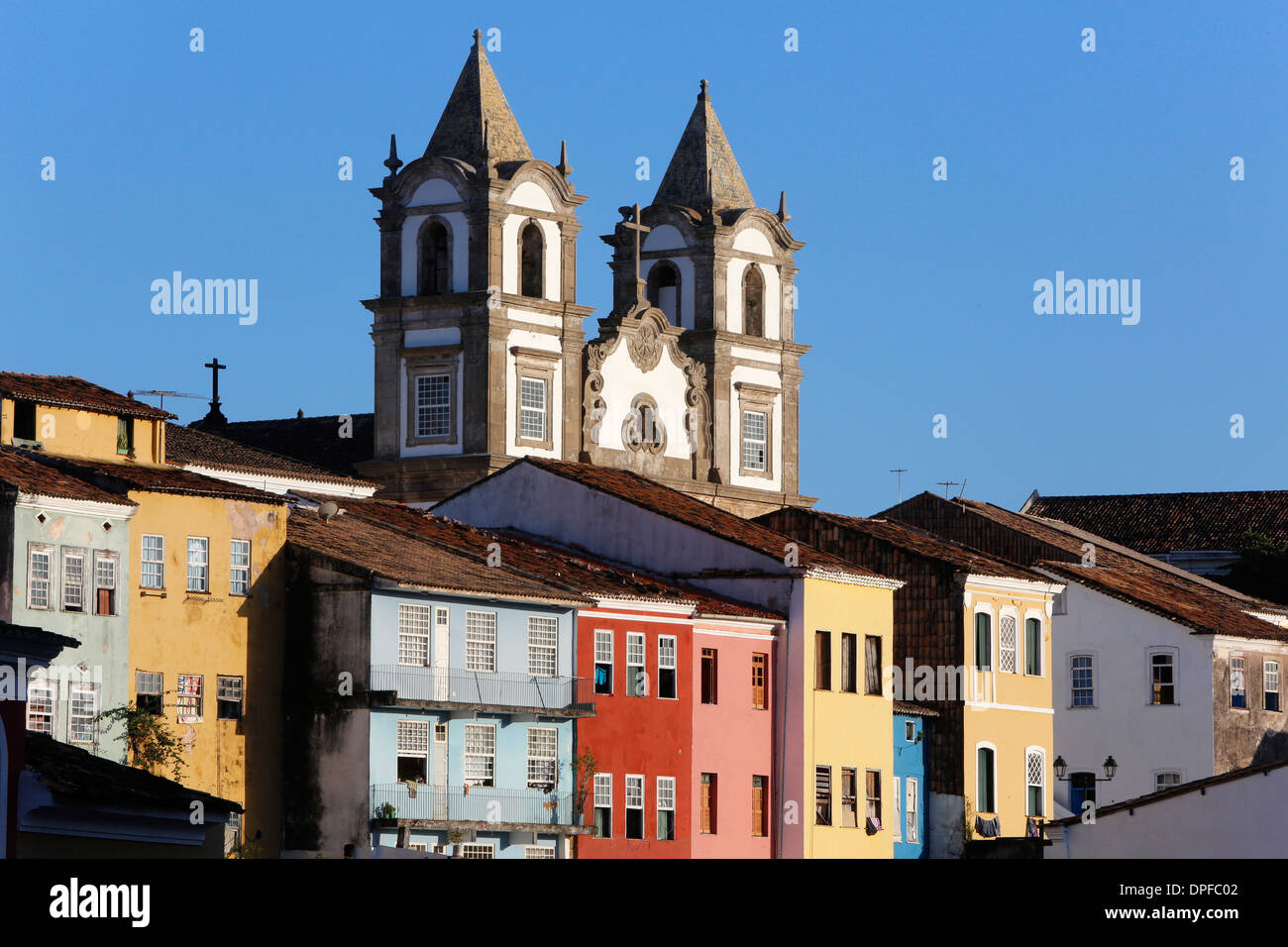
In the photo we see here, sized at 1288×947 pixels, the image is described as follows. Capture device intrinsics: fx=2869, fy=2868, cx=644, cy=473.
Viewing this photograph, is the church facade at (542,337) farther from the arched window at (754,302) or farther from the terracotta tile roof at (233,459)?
the terracotta tile roof at (233,459)

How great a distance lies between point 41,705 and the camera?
162 ft

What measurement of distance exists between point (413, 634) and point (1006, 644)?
70.0 ft

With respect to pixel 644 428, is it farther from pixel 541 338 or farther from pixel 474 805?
pixel 474 805

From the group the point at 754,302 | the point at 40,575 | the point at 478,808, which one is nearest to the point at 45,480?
the point at 40,575

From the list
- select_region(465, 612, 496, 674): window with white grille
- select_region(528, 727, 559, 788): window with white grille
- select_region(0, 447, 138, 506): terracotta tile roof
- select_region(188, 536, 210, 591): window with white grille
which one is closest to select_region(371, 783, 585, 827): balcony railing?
select_region(528, 727, 559, 788): window with white grille

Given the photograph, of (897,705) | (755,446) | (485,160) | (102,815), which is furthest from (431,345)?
(102,815)

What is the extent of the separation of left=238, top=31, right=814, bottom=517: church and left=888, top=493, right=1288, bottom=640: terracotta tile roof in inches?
525

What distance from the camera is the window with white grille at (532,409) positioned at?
92.0 meters

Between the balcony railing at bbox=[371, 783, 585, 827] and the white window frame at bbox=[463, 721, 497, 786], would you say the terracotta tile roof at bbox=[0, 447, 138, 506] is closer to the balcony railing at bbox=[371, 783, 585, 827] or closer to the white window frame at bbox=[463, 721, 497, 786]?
the balcony railing at bbox=[371, 783, 585, 827]

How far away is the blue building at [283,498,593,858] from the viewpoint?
53656 millimetres

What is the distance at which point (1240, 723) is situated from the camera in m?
76.9
